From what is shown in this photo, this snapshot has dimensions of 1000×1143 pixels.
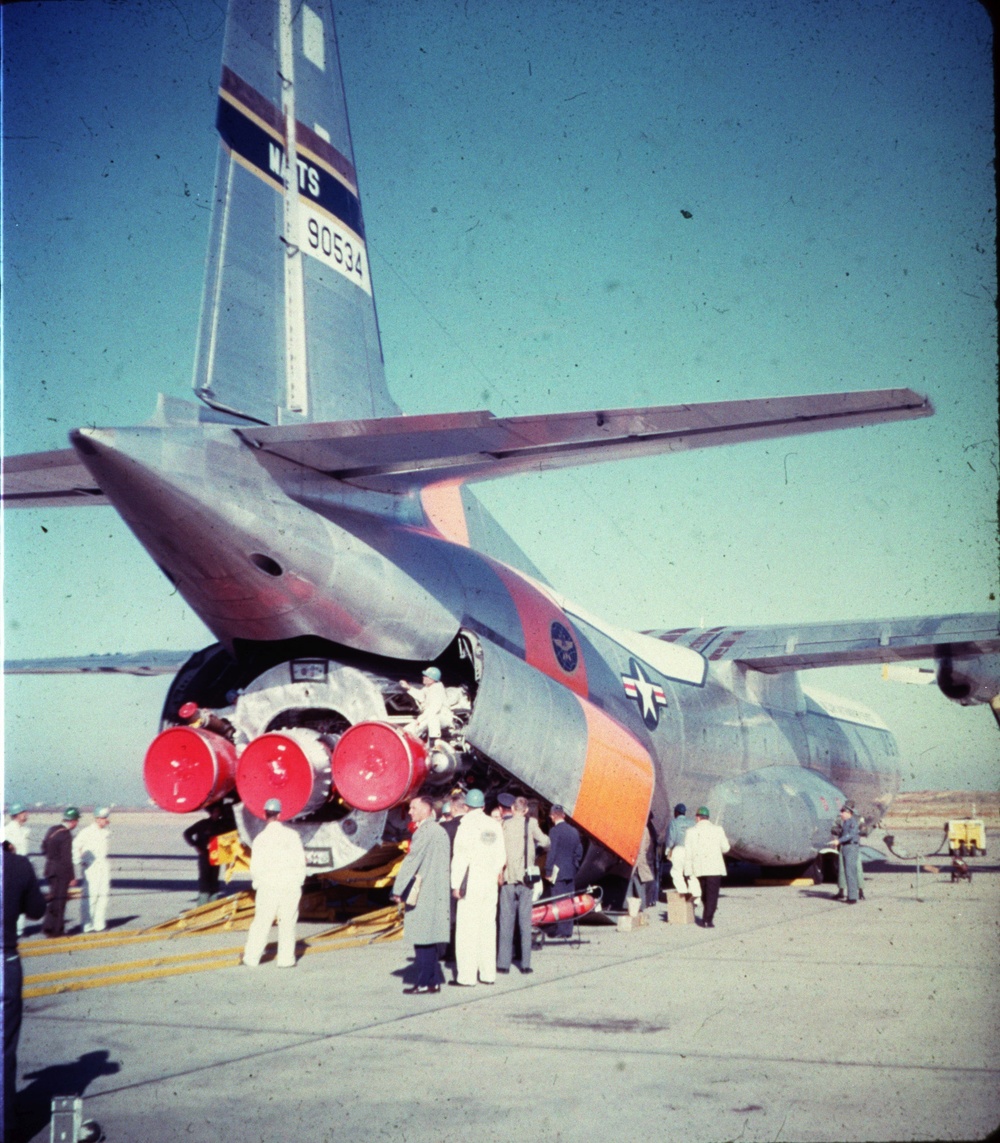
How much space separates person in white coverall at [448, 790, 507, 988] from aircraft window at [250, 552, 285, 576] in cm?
271

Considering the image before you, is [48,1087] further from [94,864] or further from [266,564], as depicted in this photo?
[94,864]

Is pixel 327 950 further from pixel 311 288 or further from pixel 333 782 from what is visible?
pixel 311 288

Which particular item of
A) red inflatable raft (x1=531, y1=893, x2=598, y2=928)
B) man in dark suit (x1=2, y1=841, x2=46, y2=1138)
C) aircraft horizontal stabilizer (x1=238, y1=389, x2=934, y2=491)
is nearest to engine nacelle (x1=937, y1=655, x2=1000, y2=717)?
red inflatable raft (x1=531, y1=893, x2=598, y2=928)

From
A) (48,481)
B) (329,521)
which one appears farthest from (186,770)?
(48,481)

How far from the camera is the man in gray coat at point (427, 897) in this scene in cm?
838

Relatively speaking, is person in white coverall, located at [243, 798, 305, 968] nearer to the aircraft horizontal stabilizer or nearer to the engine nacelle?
the aircraft horizontal stabilizer

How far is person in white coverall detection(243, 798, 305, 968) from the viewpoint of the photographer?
9.62m

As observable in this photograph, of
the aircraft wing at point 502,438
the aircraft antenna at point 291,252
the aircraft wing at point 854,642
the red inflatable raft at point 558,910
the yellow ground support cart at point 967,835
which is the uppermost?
the aircraft antenna at point 291,252

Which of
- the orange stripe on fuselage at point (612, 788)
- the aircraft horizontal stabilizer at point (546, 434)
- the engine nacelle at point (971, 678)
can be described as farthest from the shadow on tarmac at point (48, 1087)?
the engine nacelle at point (971, 678)

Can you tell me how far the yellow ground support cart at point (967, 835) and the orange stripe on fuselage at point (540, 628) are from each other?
12.9m

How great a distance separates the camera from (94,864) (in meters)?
12.7

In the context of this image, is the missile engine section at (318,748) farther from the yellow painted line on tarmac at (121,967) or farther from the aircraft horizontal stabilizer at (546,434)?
the aircraft horizontal stabilizer at (546,434)

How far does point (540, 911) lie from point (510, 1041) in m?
4.38

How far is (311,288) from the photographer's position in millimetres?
11391
